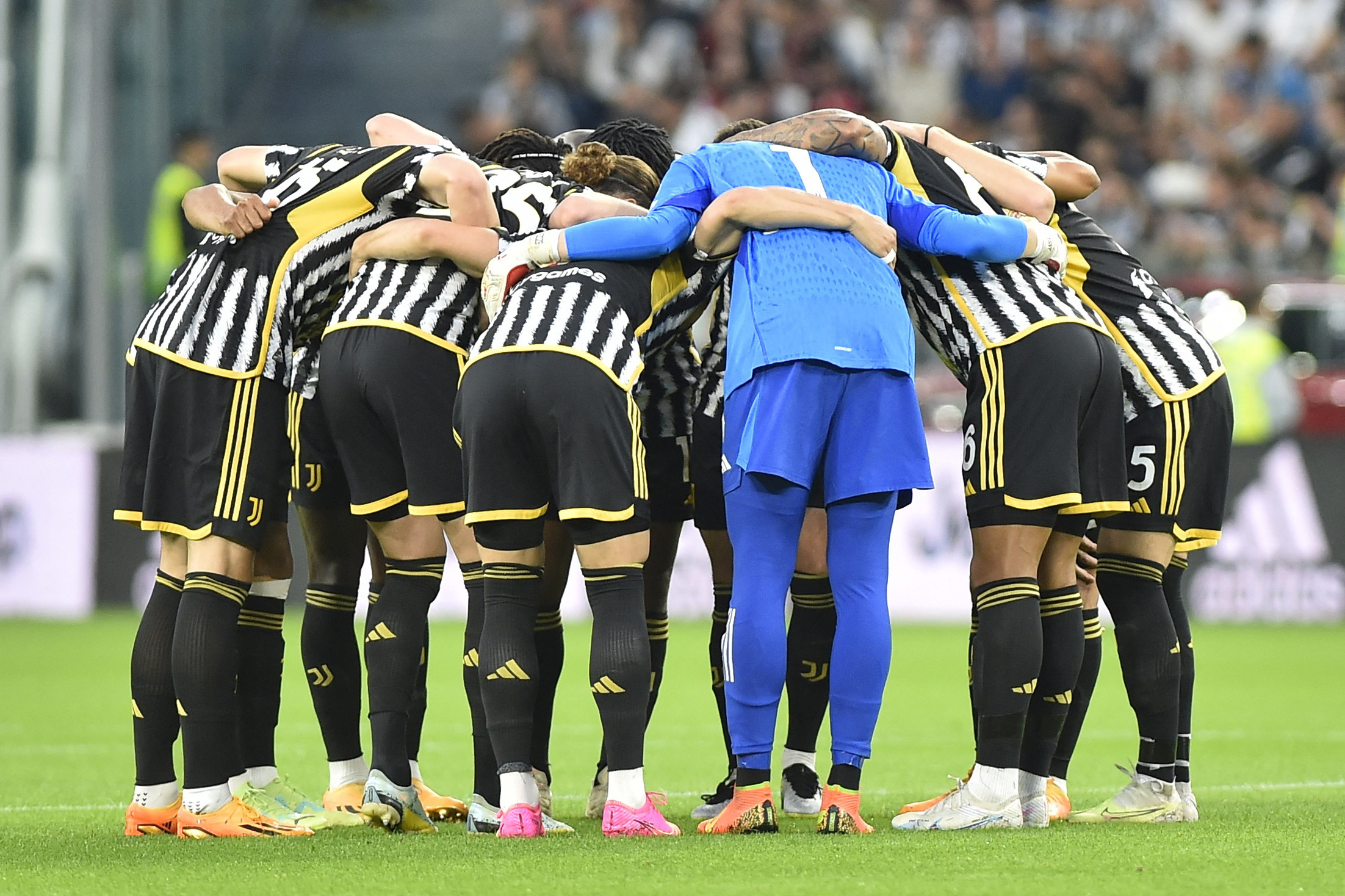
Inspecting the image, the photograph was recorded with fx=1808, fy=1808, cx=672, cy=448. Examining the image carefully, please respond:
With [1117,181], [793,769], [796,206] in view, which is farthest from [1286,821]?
[1117,181]

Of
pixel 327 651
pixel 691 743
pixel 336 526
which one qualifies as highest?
pixel 336 526

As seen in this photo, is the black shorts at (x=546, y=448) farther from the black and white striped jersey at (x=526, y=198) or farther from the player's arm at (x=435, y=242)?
the black and white striped jersey at (x=526, y=198)

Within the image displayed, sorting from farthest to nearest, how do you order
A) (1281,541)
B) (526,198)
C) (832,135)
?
1. (1281,541)
2. (526,198)
3. (832,135)

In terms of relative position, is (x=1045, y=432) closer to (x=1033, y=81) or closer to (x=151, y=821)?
(x=151, y=821)

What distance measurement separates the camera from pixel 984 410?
5188 mm

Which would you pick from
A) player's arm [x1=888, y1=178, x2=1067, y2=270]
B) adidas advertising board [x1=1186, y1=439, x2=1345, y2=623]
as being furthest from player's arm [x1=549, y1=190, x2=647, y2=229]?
adidas advertising board [x1=1186, y1=439, x2=1345, y2=623]

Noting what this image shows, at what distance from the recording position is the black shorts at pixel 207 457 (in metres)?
5.18

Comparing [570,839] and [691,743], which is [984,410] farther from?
A: [691,743]

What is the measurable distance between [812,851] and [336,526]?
79.0 inches

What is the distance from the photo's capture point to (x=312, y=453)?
5551 millimetres

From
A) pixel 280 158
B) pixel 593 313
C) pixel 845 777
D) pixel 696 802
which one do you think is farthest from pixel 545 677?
pixel 280 158

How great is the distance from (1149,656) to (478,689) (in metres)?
2.01

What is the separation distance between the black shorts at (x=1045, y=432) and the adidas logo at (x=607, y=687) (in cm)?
113

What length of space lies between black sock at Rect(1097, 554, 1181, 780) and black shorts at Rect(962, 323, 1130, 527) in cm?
35
